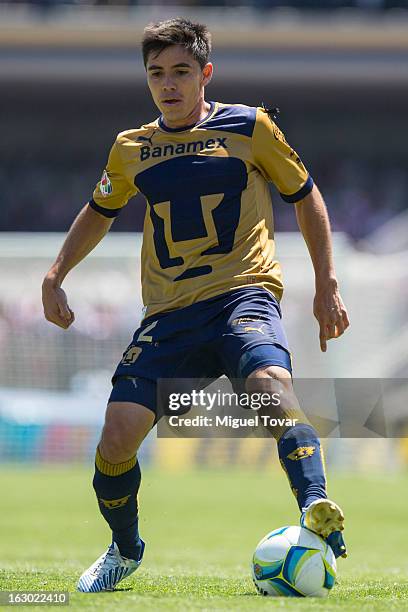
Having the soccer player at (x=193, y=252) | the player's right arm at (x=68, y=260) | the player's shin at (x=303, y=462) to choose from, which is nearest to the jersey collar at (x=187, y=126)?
the soccer player at (x=193, y=252)

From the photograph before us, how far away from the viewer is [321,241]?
4941 mm

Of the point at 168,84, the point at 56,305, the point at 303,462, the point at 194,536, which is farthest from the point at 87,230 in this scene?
the point at 194,536

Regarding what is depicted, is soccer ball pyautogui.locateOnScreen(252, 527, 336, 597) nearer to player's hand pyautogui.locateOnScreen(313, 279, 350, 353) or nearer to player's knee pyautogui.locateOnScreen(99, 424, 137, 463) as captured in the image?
player's knee pyautogui.locateOnScreen(99, 424, 137, 463)

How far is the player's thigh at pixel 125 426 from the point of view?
187 inches

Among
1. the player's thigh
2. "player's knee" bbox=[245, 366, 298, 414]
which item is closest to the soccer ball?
"player's knee" bbox=[245, 366, 298, 414]

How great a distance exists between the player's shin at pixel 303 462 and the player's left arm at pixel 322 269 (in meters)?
0.46

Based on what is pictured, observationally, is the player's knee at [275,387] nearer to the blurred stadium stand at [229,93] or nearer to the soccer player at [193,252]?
the soccer player at [193,252]

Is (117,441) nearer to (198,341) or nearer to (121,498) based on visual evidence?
(121,498)

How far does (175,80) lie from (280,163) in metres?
0.55

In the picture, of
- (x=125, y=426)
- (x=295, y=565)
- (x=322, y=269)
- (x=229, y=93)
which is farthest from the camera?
(x=229, y=93)

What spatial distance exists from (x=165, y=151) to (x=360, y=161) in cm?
2040

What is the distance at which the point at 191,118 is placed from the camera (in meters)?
5.16

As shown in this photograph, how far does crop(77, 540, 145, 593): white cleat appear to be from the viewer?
4.85 metres

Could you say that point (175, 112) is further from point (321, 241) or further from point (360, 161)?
point (360, 161)
